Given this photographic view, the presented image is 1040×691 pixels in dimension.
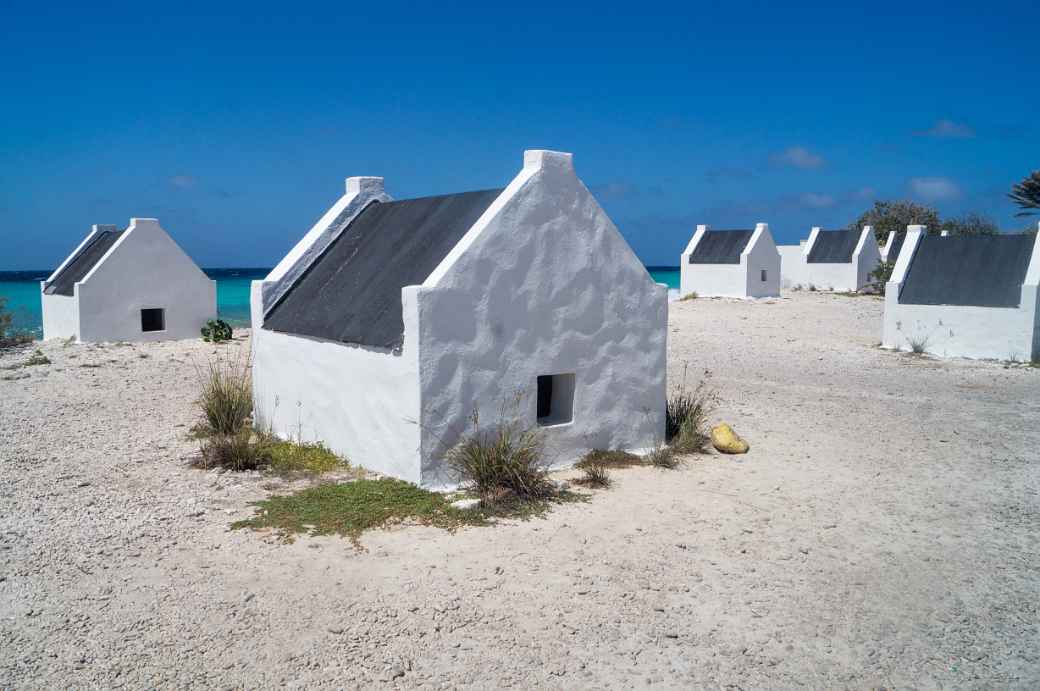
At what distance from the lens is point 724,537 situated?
7.98 meters

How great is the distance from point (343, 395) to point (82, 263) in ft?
58.2

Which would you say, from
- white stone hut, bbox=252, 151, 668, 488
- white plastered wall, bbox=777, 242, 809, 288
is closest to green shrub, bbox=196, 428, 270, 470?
white stone hut, bbox=252, 151, 668, 488

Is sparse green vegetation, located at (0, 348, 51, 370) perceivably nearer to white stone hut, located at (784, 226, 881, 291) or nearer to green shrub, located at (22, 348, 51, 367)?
green shrub, located at (22, 348, 51, 367)

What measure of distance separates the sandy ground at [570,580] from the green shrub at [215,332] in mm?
11882

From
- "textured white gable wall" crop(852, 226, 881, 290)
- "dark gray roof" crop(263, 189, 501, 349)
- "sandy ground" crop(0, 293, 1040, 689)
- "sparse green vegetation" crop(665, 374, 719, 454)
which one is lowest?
"sandy ground" crop(0, 293, 1040, 689)

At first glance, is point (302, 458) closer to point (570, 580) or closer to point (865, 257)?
point (570, 580)

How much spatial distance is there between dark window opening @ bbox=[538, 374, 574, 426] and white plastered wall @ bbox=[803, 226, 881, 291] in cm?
3873

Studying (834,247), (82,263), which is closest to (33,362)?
(82,263)

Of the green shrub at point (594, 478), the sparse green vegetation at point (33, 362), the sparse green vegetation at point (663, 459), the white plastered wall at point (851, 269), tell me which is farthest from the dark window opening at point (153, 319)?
the white plastered wall at point (851, 269)

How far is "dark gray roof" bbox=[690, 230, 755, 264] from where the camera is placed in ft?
130

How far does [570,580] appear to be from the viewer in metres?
6.85

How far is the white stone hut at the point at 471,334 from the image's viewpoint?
349 inches

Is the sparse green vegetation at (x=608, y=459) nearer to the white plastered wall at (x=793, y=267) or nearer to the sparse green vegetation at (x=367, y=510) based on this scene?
the sparse green vegetation at (x=367, y=510)

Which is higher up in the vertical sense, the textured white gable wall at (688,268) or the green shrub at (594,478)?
the textured white gable wall at (688,268)
